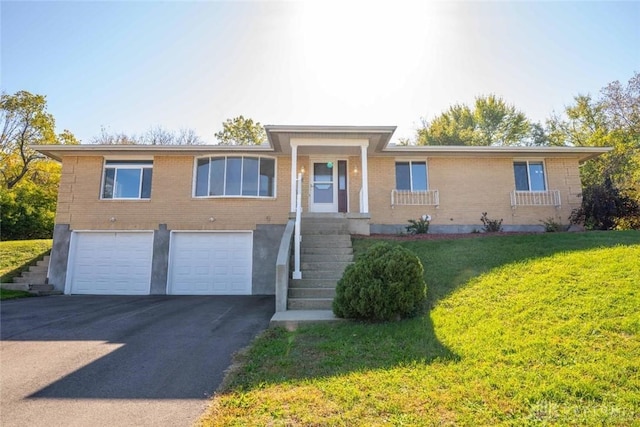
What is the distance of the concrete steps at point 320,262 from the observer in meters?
6.74

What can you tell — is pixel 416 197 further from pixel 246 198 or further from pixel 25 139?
pixel 25 139

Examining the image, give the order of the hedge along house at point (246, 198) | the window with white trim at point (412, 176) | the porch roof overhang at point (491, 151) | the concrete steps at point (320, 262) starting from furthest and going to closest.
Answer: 1. the window with white trim at point (412, 176)
2. the porch roof overhang at point (491, 151)
3. the hedge along house at point (246, 198)
4. the concrete steps at point (320, 262)

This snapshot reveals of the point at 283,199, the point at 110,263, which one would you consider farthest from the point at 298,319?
the point at 110,263

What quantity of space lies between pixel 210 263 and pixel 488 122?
27.8 metres

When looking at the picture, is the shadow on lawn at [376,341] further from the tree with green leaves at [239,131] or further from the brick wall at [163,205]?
the tree with green leaves at [239,131]

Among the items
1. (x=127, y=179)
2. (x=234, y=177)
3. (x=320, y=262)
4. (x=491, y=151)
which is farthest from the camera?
(x=491, y=151)

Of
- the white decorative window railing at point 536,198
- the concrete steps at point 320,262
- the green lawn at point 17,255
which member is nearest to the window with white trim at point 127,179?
the green lawn at point 17,255

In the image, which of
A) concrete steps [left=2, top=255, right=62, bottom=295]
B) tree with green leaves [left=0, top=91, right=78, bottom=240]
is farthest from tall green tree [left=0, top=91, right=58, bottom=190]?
concrete steps [left=2, top=255, right=62, bottom=295]

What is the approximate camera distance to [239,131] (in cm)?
3066

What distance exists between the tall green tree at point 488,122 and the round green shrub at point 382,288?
81.0 feet

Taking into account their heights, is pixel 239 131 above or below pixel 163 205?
above

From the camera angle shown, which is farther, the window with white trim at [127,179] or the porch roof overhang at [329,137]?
the window with white trim at [127,179]

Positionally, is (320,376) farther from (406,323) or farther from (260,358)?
(406,323)

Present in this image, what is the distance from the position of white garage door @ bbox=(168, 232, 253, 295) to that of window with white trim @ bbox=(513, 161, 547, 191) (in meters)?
10.6
